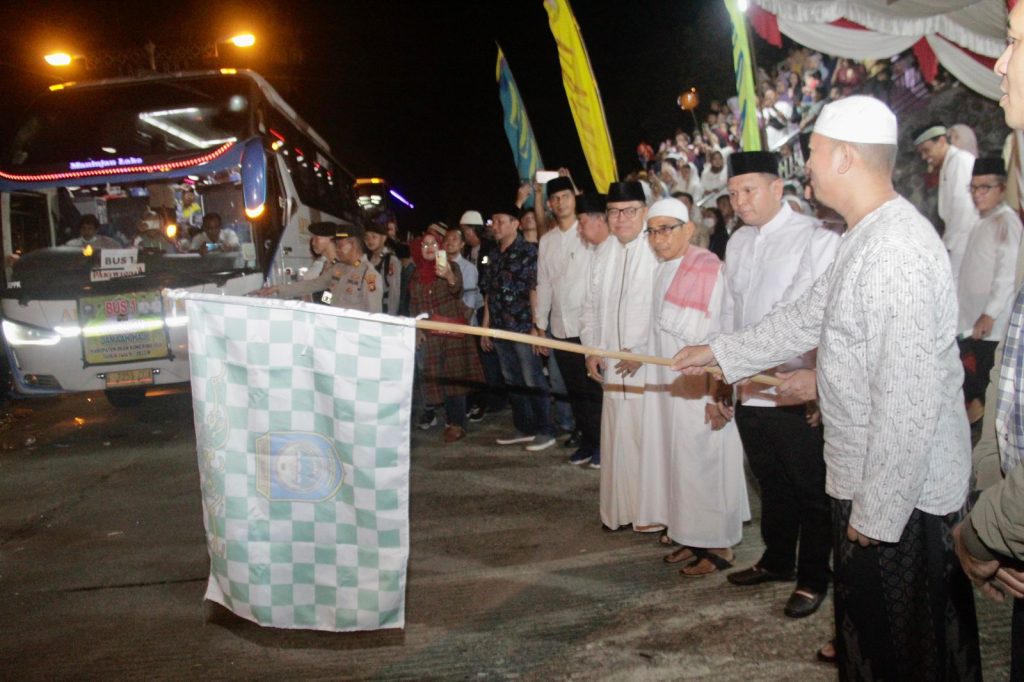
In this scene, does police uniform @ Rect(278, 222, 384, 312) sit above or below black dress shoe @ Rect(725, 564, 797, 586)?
above

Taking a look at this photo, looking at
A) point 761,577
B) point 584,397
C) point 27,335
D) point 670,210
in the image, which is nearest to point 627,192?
point 670,210

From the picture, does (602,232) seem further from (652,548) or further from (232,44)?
(232,44)

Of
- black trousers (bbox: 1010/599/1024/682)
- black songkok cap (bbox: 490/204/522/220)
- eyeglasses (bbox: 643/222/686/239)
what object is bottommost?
black trousers (bbox: 1010/599/1024/682)

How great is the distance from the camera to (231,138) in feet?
29.6

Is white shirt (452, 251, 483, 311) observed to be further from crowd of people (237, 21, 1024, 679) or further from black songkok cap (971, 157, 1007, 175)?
black songkok cap (971, 157, 1007, 175)

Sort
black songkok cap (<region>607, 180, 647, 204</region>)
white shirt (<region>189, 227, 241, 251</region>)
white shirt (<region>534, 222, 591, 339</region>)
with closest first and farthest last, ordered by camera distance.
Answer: black songkok cap (<region>607, 180, 647, 204</region>)
white shirt (<region>534, 222, 591, 339</region>)
white shirt (<region>189, 227, 241, 251</region>)

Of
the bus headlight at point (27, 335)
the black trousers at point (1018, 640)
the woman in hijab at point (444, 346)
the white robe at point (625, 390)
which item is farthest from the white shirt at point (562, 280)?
the bus headlight at point (27, 335)

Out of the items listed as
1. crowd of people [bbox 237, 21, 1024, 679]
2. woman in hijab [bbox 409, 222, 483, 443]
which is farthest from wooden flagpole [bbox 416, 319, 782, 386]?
woman in hijab [bbox 409, 222, 483, 443]

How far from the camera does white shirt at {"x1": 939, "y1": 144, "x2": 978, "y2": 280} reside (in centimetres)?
572

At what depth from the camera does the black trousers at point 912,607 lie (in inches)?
82.8

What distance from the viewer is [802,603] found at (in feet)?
11.1

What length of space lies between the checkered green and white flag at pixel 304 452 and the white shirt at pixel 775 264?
176 cm

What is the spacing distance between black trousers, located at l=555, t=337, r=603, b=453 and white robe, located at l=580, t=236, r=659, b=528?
124cm

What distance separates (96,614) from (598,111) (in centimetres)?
562
